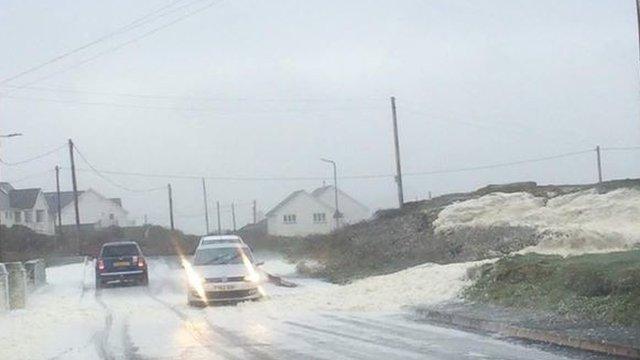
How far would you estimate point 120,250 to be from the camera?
36406 millimetres

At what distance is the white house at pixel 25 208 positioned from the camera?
311 ft

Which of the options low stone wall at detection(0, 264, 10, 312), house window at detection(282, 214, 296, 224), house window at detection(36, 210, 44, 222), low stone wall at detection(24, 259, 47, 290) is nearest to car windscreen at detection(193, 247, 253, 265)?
low stone wall at detection(0, 264, 10, 312)

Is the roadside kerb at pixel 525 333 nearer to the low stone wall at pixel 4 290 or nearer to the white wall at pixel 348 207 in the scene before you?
the low stone wall at pixel 4 290

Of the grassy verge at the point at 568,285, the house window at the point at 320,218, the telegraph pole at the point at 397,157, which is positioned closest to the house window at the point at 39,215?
the house window at the point at 320,218

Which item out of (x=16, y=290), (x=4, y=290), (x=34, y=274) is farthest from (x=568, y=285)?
(x=34, y=274)

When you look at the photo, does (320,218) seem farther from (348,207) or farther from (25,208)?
(25,208)

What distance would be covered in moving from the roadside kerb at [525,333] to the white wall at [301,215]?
88.7m

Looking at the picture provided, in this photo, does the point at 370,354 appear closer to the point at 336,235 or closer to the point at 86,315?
the point at 86,315

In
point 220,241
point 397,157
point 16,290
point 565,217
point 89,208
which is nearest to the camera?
point 16,290

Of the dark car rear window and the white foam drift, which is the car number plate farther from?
the dark car rear window

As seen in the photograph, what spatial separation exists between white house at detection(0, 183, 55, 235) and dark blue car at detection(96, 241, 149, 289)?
60714 mm

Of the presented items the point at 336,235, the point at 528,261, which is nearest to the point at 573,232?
the point at 528,261

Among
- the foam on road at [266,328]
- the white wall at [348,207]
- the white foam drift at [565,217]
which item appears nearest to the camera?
the foam on road at [266,328]

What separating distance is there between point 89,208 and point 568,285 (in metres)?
102
